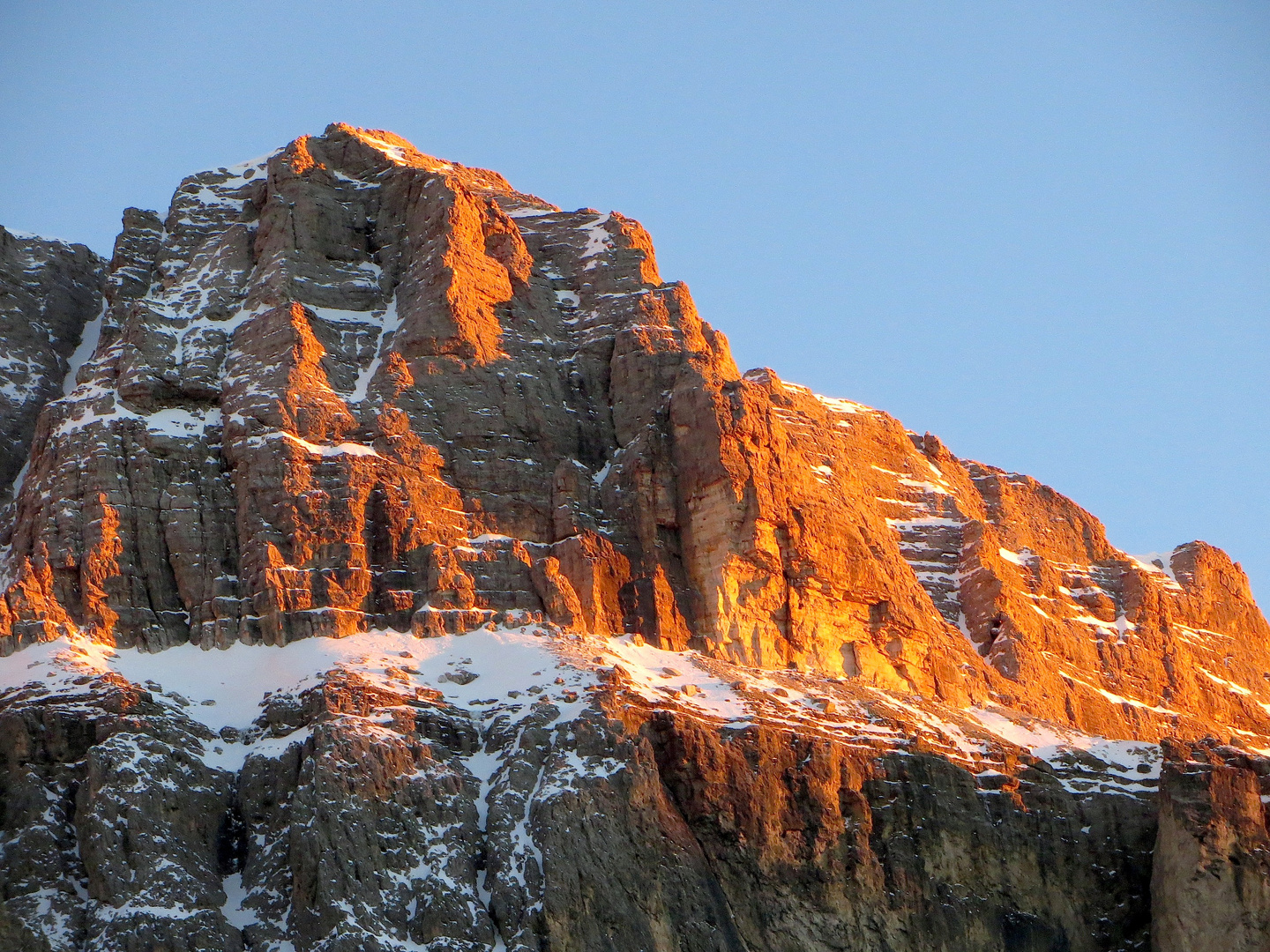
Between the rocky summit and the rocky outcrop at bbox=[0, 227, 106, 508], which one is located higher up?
the rocky outcrop at bbox=[0, 227, 106, 508]

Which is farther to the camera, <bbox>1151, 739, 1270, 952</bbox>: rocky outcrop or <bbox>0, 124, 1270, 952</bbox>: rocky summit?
<bbox>1151, 739, 1270, 952</bbox>: rocky outcrop

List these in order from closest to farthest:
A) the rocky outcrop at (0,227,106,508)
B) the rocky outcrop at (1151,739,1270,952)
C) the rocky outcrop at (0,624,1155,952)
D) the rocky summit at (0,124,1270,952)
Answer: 1. the rocky outcrop at (0,624,1155,952)
2. the rocky summit at (0,124,1270,952)
3. the rocky outcrop at (1151,739,1270,952)
4. the rocky outcrop at (0,227,106,508)

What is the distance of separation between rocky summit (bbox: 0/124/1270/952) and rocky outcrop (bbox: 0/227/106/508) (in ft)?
1.19

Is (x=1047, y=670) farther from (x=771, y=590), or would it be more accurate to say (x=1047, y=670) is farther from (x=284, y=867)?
(x=284, y=867)

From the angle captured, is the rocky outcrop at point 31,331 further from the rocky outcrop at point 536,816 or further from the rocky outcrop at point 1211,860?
the rocky outcrop at point 1211,860

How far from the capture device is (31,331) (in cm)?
19162

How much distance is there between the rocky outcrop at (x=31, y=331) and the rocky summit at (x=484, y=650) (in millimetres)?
362

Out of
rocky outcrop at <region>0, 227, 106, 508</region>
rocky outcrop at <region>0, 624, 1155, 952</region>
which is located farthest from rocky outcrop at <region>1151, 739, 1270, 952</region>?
rocky outcrop at <region>0, 227, 106, 508</region>

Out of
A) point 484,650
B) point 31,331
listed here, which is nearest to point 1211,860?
point 484,650

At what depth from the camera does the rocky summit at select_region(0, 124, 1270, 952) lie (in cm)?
13625

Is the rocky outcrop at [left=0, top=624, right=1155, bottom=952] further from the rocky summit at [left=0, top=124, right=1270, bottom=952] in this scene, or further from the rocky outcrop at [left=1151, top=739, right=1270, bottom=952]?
the rocky outcrop at [left=1151, top=739, right=1270, bottom=952]

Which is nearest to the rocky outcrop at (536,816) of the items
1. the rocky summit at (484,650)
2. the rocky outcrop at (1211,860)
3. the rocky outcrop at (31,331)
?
the rocky summit at (484,650)

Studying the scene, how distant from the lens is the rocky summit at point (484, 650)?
447 ft

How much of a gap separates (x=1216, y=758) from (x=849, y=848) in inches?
1097
